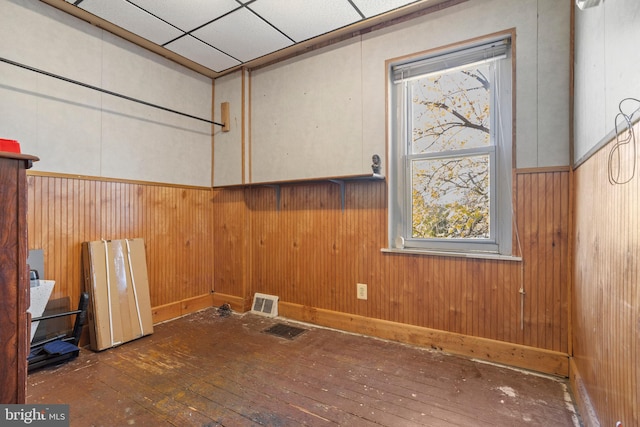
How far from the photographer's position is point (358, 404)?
1890 mm

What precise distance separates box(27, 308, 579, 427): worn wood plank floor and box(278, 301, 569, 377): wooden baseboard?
3.4 inches

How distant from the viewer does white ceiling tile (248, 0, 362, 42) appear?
2.54 m

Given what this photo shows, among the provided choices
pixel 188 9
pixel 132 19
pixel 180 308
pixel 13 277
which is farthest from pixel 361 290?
pixel 132 19

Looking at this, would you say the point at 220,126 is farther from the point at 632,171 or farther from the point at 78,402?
the point at 632,171

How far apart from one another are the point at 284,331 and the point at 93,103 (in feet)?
9.14

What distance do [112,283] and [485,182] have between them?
11.1 ft

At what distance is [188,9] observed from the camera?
8.46 feet

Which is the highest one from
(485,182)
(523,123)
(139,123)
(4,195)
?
(139,123)

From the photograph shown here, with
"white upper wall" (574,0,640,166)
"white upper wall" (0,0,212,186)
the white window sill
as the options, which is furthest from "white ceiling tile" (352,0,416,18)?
"white upper wall" (0,0,212,186)

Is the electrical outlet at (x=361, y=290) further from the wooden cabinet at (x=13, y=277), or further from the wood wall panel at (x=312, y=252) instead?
the wooden cabinet at (x=13, y=277)

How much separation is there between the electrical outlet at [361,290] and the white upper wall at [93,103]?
2305 millimetres

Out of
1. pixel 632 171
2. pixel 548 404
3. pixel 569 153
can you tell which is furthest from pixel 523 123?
pixel 548 404

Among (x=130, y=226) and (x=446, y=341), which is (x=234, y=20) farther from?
(x=446, y=341)

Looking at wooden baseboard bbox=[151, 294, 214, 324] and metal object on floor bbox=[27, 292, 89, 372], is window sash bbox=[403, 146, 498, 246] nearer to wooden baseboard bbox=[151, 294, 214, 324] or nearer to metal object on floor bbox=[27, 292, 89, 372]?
wooden baseboard bbox=[151, 294, 214, 324]
